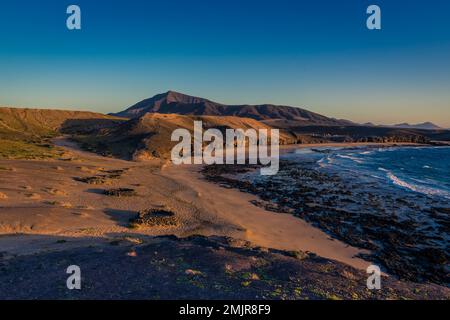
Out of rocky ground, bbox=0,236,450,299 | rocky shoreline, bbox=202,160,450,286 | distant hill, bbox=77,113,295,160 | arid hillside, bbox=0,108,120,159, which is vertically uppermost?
arid hillside, bbox=0,108,120,159

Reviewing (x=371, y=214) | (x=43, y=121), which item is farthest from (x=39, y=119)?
(x=371, y=214)

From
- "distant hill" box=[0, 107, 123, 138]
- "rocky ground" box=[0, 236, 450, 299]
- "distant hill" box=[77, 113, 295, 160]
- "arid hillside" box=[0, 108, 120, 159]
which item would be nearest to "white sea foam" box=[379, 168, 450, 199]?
"rocky ground" box=[0, 236, 450, 299]

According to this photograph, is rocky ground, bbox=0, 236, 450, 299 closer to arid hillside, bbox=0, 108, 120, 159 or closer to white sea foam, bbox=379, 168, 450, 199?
white sea foam, bbox=379, 168, 450, 199

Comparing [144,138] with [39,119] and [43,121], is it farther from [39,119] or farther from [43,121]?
[39,119]

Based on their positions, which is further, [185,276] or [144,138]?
[144,138]

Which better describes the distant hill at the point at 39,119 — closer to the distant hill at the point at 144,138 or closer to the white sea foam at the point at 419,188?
the distant hill at the point at 144,138

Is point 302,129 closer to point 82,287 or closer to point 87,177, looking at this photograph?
point 87,177
